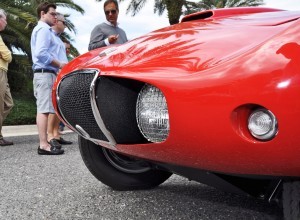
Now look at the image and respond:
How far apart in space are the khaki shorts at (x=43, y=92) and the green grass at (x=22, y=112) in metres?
5.60

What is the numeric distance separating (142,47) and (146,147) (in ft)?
1.74

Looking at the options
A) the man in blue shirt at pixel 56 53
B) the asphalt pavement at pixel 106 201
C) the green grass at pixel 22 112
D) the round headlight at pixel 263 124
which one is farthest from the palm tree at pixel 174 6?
the round headlight at pixel 263 124

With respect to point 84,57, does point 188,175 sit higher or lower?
lower

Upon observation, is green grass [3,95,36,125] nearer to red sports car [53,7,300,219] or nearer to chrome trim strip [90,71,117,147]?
red sports car [53,7,300,219]

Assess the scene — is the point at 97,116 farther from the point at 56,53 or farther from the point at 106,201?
the point at 56,53

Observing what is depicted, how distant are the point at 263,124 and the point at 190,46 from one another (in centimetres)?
53

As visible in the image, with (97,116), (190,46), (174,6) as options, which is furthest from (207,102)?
(174,6)

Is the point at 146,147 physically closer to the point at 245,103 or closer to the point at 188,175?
the point at 188,175

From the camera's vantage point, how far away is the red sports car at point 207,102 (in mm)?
1394

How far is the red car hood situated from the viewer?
163cm

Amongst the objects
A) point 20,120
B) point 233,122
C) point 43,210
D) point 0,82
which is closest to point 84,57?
point 43,210

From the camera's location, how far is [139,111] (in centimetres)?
179

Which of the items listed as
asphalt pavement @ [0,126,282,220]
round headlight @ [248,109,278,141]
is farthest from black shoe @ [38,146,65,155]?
round headlight @ [248,109,278,141]

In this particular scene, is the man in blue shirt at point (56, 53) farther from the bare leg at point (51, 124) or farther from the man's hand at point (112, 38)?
the man's hand at point (112, 38)
